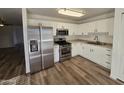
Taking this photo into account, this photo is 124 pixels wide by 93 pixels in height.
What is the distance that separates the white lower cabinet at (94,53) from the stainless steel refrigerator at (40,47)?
1.83 m

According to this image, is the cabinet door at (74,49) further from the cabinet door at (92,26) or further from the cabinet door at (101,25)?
the cabinet door at (101,25)

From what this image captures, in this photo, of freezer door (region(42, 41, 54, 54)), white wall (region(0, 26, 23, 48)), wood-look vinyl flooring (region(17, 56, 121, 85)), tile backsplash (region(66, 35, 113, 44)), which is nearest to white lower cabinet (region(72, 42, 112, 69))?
wood-look vinyl flooring (region(17, 56, 121, 85))

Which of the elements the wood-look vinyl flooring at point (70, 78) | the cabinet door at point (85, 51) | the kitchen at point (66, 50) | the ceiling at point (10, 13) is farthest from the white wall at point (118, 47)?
the ceiling at point (10, 13)

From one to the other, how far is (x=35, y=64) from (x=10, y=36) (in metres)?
7.76

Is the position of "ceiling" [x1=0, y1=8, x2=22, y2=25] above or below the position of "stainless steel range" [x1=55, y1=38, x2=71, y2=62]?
above

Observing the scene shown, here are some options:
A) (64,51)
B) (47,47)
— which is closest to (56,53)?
(64,51)

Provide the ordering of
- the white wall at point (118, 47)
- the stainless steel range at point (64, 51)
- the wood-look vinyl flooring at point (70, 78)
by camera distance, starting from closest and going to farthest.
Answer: the white wall at point (118, 47)
the wood-look vinyl flooring at point (70, 78)
the stainless steel range at point (64, 51)

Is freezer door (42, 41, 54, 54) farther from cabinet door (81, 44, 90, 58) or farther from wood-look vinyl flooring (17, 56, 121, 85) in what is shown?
cabinet door (81, 44, 90, 58)

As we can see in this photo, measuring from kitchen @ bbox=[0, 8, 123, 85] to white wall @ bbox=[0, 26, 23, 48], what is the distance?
675cm

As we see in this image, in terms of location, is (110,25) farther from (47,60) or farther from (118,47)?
(47,60)

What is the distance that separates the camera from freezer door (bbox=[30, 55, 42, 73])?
3.29 m

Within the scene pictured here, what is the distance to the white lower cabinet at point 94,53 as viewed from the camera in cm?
351

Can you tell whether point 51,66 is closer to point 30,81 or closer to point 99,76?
point 30,81
